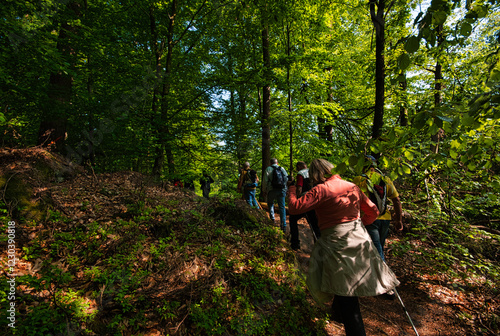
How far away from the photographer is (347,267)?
7.52 ft

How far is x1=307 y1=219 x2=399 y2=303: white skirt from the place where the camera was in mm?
2270

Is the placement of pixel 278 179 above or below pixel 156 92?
below

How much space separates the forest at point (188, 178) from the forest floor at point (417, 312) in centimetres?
4

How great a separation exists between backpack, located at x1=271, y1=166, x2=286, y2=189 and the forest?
2.98 feet

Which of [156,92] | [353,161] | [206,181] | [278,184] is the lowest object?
[206,181]

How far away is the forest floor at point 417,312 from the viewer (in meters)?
3.44

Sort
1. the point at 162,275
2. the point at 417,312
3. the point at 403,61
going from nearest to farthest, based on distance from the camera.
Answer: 1. the point at 403,61
2. the point at 162,275
3. the point at 417,312

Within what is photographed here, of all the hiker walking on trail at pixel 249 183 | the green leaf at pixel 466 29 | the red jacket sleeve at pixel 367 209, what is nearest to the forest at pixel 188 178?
the green leaf at pixel 466 29

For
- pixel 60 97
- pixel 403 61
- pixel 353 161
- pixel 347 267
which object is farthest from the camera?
pixel 60 97

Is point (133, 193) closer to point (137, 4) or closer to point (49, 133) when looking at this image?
point (49, 133)

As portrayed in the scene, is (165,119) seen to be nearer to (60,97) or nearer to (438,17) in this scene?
(60,97)

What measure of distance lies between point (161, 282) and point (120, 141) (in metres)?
5.12

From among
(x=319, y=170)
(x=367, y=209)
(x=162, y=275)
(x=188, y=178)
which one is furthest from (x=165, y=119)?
(x=367, y=209)

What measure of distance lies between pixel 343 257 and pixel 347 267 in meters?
0.10
